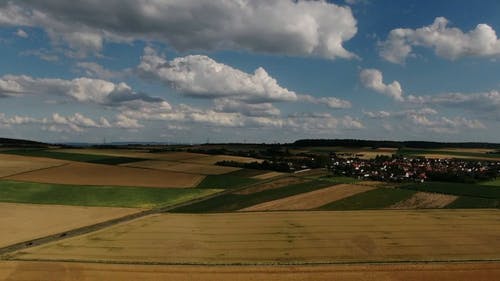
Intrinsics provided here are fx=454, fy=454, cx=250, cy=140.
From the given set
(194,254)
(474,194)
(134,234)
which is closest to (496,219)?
(474,194)

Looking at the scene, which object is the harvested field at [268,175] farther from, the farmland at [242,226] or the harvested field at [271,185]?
the farmland at [242,226]

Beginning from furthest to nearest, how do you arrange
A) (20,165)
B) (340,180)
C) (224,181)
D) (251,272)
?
(20,165)
(340,180)
(224,181)
(251,272)

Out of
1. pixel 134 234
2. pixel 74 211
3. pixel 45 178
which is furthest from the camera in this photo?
pixel 45 178

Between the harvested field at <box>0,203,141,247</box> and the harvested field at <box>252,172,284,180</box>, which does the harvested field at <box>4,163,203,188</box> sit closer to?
the harvested field at <box>252,172,284,180</box>

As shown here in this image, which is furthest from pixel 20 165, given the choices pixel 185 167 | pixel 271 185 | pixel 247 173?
pixel 271 185

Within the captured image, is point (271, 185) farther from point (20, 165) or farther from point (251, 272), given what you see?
point (20, 165)

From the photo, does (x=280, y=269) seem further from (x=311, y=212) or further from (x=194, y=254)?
(x=311, y=212)
